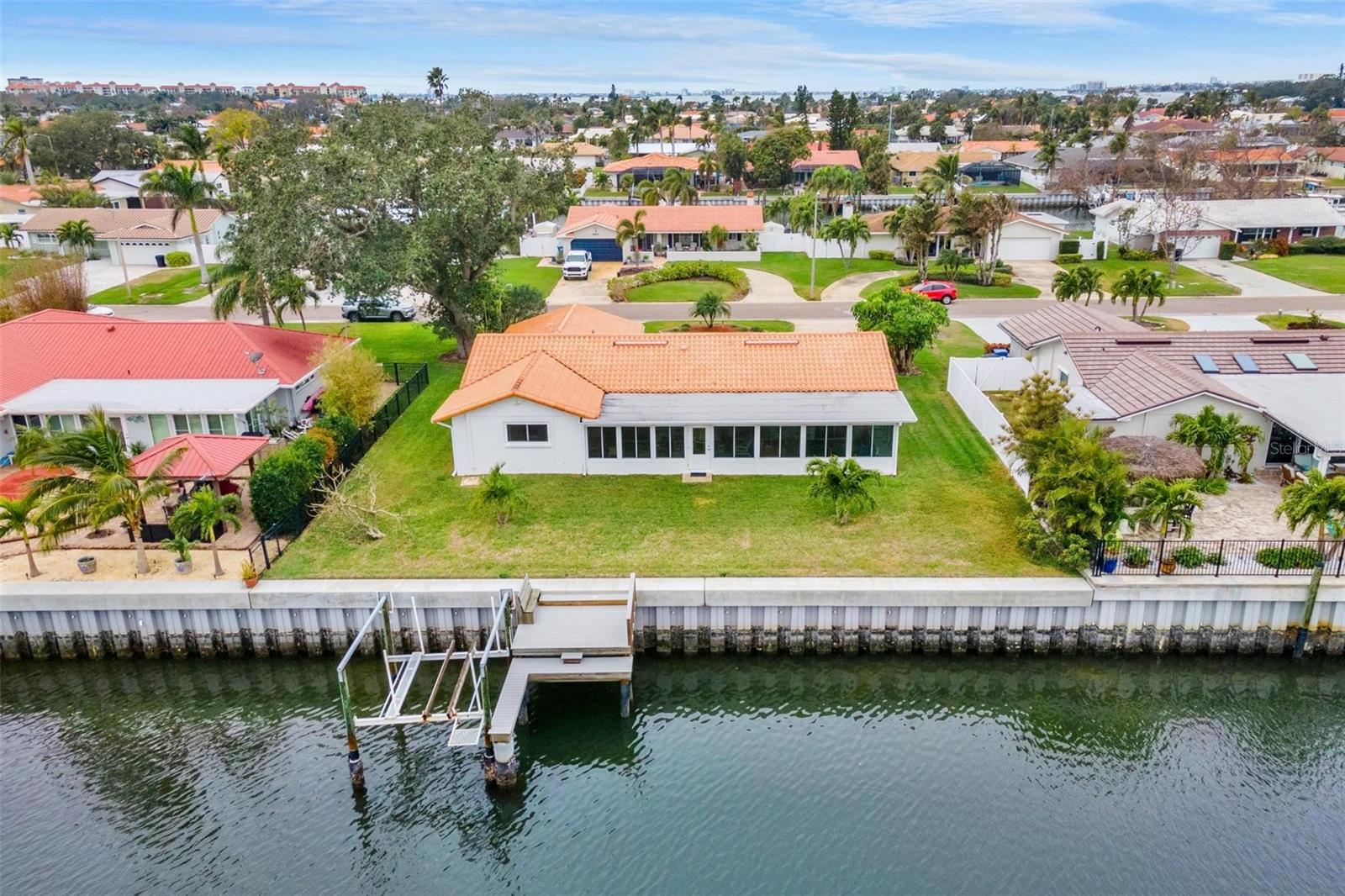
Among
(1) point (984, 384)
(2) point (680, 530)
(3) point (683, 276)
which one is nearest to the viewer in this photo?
→ (2) point (680, 530)

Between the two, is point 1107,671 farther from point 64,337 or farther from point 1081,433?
point 64,337

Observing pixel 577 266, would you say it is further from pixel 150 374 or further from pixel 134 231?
pixel 134 231

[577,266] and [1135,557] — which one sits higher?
[577,266]

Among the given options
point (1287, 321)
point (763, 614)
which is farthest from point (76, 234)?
point (1287, 321)

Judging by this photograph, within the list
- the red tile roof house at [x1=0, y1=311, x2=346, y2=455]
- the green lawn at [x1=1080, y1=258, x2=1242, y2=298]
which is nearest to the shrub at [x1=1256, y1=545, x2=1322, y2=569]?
the red tile roof house at [x1=0, y1=311, x2=346, y2=455]

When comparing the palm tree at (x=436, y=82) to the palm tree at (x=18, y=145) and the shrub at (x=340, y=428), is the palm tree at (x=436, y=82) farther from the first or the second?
the shrub at (x=340, y=428)

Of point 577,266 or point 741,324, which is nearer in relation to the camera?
point 741,324

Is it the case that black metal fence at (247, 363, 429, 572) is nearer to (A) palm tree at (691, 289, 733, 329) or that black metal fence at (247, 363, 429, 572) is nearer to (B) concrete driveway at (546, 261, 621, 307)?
(A) palm tree at (691, 289, 733, 329)
